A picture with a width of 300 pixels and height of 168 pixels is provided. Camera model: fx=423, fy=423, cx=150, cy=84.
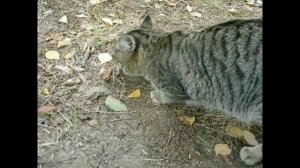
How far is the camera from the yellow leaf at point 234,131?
3.87 m

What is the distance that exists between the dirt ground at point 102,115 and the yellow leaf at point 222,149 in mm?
35

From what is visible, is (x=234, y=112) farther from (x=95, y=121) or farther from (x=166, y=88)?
(x=95, y=121)

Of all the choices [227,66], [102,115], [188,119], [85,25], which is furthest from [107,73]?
[227,66]

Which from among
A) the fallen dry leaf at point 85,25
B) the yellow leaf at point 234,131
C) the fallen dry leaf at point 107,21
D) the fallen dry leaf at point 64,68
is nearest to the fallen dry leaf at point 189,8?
the fallen dry leaf at point 107,21

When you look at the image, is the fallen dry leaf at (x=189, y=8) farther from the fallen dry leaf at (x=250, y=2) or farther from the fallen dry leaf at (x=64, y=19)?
the fallen dry leaf at (x=64, y=19)

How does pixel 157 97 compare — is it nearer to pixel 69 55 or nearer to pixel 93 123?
pixel 93 123

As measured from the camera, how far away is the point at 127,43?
4117mm

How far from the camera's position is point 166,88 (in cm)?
403

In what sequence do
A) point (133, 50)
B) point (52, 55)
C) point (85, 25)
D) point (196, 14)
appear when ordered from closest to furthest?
1. point (133, 50)
2. point (52, 55)
3. point (85, 25)
4. point (196, 14)

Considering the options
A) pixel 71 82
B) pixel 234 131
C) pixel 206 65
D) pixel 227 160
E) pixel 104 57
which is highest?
pixel 206 65

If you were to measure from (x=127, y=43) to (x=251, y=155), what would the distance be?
1566 mm

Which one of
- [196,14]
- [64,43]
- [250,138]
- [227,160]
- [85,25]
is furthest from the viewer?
[196,14]
